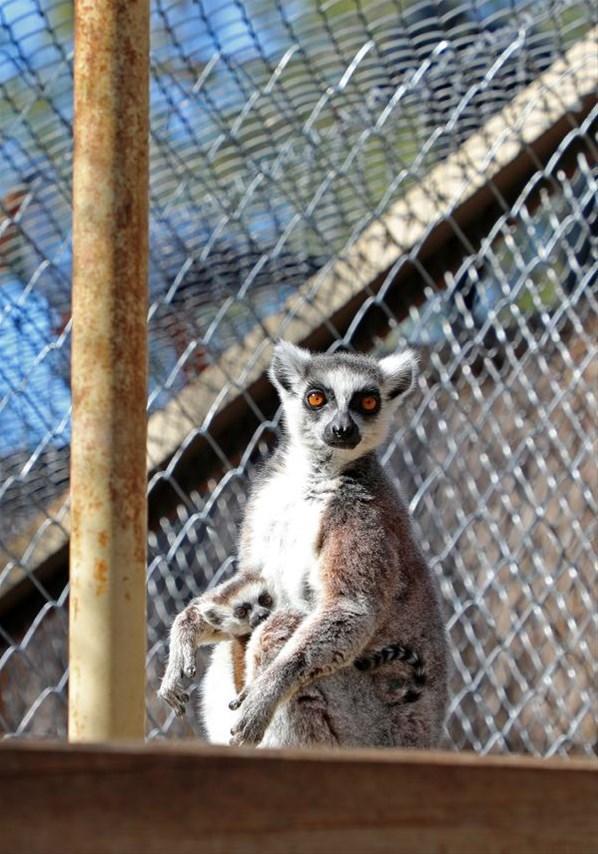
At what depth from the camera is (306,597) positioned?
110 inches

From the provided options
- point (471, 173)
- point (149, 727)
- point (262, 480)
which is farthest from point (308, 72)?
point (149, 727)

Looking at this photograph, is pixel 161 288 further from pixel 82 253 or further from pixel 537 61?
pixel 82 253

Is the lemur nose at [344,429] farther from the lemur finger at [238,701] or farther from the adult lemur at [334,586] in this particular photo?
the lemur finger at [238,701]

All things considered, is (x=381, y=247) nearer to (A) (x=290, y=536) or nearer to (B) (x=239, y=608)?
(A) (x=290, y=536)

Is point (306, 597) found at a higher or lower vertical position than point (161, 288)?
lower

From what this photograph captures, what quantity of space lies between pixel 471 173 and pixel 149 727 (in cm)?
168

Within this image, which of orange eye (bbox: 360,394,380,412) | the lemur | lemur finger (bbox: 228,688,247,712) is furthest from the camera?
orange eye (bbox: 360,394,380,412)

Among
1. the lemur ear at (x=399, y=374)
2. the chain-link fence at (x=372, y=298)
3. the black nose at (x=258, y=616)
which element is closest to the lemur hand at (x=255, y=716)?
the black nose at (x=258, y=616)

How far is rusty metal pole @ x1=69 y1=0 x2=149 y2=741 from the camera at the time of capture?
1.64 metres

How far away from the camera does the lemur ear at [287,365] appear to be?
317 centimetres

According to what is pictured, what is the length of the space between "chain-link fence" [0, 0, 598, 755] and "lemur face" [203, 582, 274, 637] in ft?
1.56

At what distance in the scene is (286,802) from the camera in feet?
3.23

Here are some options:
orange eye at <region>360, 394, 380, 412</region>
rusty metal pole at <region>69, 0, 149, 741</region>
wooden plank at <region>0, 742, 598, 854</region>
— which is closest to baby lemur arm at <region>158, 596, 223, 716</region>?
orange eye at <region>360, 394, 380, 412</region>

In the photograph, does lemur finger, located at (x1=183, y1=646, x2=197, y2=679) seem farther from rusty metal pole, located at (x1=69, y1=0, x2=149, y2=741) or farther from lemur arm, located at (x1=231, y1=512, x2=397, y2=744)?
rusty metal pole, located at (x1=69, y1=0, x2=149, y2=741)
